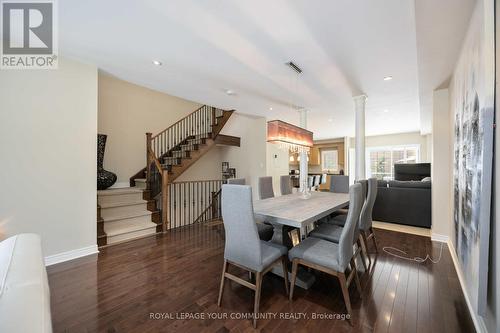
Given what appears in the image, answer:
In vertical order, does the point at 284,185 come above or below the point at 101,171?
below

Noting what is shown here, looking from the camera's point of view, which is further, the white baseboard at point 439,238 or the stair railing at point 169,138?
the stair railing at point 169,138

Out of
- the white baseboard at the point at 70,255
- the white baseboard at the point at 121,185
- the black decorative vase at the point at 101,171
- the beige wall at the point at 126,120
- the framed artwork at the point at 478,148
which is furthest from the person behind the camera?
the white baseboard at the point at 121,185

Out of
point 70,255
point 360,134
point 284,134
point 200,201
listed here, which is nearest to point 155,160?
point 70,255

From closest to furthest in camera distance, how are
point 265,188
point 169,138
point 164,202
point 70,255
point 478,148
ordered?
point 478,148, point 70,255, point 265,188, point 164,202, point 169,138

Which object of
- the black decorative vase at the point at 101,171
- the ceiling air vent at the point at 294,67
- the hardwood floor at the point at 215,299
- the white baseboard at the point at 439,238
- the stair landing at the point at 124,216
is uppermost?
the ceiling air vent at the point at 294,67

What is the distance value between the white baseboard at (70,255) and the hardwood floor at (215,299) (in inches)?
4.3

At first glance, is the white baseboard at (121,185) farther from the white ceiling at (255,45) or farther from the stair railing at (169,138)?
the white ceiling at (255,45)

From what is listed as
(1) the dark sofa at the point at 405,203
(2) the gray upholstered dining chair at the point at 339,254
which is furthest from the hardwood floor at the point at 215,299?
(1) the dark sofa at the point at 405,203

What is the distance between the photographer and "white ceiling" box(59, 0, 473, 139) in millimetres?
1781

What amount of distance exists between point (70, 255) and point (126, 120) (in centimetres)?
326

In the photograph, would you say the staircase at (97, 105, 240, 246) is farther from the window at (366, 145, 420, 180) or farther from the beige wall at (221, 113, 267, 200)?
the window at (366, 145, 420, 180)

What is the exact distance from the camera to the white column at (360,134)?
3876mm

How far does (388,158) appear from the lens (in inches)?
320

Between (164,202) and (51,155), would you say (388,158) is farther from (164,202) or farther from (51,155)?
(51,155)
